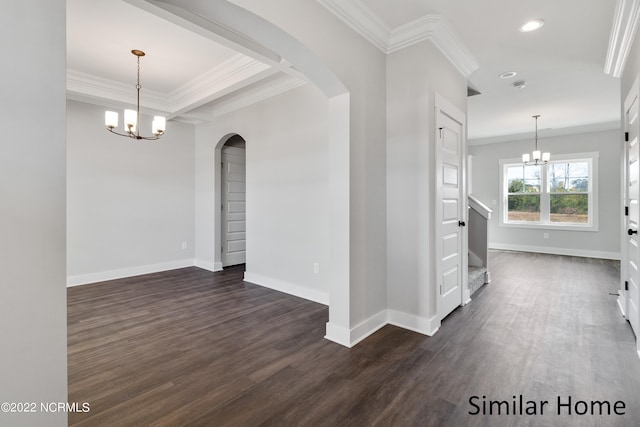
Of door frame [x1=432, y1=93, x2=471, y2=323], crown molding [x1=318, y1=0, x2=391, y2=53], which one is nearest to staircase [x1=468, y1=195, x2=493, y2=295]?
door frame [x1=432, y1=93, x2=471, y2=323]

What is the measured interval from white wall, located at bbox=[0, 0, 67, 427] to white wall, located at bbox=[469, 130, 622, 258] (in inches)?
340

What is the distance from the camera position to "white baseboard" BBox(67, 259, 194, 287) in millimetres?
4457

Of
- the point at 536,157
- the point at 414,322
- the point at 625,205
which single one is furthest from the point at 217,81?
the point at 536,157

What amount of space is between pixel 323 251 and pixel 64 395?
2.78 metres

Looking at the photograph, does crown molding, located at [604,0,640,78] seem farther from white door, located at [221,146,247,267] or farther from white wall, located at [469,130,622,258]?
white door, located at [221,146,247,267]

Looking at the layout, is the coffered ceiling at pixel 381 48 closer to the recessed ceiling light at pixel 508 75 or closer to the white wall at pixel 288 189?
the recessed ceiling light at pixel 508 75

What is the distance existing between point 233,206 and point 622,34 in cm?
552

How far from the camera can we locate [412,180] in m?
2.86

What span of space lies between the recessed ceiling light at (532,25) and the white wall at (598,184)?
17.5 feet

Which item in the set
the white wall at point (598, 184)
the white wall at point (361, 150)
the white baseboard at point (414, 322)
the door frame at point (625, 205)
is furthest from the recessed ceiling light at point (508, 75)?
the white wall at point (598, 184)

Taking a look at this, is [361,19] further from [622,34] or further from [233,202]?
[233,202]

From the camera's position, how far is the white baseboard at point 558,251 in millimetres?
6426

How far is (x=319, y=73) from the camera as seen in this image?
2430 mm

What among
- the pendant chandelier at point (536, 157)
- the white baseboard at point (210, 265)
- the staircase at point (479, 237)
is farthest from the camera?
the pendant chandelier at point (536, 157)
